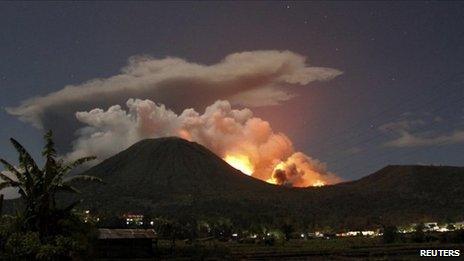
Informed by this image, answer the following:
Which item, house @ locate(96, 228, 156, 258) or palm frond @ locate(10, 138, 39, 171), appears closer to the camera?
palm frond @ locate(10, 138, 39, 171)

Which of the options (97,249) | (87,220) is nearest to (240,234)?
(97,249)

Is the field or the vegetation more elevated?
the vegetation

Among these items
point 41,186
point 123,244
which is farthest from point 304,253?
point 41,186

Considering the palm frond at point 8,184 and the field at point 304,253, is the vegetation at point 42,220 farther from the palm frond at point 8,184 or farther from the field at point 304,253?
the field at point 304,253

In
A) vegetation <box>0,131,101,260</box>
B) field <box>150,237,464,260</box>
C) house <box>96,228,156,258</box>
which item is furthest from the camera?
house <box>96,228,156,258</box>

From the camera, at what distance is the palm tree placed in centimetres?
2722

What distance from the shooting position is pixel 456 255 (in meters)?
56.8

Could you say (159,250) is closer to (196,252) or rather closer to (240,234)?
(196,252)

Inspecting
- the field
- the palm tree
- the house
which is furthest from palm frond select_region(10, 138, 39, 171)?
the house

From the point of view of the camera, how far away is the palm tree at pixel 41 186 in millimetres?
27219

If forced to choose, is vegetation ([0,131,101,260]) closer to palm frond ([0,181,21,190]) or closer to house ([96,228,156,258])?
palm frond ([0,181,21,190])

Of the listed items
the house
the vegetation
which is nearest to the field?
the house

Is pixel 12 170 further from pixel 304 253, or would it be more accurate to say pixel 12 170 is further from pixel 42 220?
pixel 304 253

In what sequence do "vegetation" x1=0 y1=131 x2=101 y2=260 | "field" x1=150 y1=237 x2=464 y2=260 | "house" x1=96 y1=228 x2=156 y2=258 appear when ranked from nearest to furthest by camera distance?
"vegetation" x1=0 y1=131 x2=101 y2=260
"field" x1=150 y1=237 x2=464 y2=260
"house" x1=96 y1=228 x2=156 y2=258
